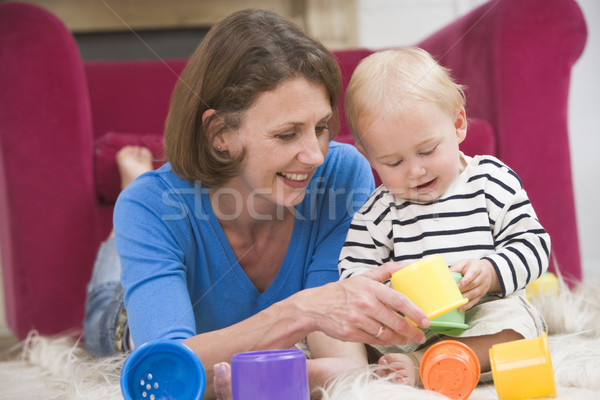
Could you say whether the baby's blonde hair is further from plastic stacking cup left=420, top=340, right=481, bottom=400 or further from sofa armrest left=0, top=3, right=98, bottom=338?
sofa armrest left=0, top=3, right=98, bottom=338

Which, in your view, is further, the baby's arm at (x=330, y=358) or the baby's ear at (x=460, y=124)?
the baby's ear at (x=460, y=124)

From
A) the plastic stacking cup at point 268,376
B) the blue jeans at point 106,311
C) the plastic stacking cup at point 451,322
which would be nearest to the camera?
the plastic stacking cup at point 268,376

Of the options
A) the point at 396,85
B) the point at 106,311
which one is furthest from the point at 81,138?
the point at 396,85

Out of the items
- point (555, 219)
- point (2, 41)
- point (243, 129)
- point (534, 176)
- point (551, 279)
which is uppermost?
point (2, 41)

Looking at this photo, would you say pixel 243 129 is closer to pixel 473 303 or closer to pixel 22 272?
pixel 473 303

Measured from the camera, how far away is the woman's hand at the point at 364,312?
837 millimetres

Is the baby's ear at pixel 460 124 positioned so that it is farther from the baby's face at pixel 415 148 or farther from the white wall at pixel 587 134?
the white wall at pixel 587 134

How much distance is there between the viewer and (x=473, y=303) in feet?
3.08

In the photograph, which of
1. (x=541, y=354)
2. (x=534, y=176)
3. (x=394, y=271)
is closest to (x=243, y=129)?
(x=394, y=271)

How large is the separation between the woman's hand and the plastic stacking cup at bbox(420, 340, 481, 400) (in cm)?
4

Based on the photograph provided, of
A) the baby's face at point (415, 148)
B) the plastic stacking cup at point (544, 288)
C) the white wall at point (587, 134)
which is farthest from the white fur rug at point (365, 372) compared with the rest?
the white wall at point (587, 134)

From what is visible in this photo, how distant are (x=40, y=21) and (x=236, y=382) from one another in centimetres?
124

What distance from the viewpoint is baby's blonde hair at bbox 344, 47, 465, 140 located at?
1025 mm

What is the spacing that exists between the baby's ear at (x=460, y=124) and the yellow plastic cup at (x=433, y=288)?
31 centimetres
